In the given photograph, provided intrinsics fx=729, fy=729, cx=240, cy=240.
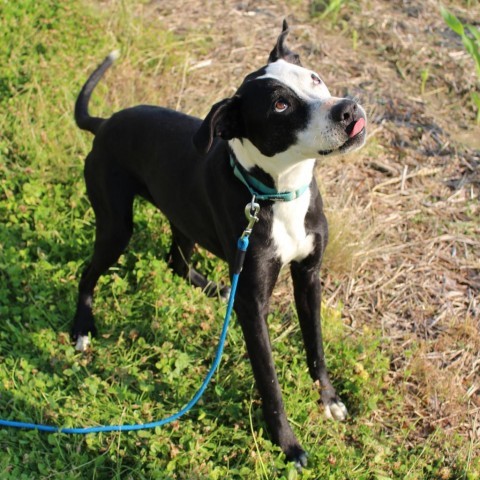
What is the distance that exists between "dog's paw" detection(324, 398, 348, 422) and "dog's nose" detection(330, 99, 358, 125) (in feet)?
5.01

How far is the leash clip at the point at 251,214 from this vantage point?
292 cm

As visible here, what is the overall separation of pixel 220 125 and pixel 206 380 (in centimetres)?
110

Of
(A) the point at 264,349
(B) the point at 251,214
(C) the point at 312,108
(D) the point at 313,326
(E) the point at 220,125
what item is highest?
(C) the point at 312,108

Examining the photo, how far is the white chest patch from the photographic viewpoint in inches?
120

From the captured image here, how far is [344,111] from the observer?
2641 millimetres

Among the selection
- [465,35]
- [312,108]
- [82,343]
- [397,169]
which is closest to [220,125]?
[312,108]

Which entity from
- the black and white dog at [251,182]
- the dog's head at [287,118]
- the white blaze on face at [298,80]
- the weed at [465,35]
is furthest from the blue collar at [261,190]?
the weed at [465,35]

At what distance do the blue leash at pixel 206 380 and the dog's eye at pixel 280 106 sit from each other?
0.38 meters

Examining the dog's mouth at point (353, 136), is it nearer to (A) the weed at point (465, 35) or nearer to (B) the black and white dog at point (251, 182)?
(B) the black and white dog at point (251, 182)

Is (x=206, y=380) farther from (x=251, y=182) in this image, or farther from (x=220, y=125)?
(x=220, y=125)

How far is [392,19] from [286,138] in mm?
3865

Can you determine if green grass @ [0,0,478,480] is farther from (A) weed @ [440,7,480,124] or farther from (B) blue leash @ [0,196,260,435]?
(A) weed @ [440,7,480,124]

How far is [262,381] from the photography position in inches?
128

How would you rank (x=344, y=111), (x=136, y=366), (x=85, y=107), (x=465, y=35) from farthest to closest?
(x=465, y=35)
(x=85, y=107)
(x=136, y=366)
(x=344, y=111)
